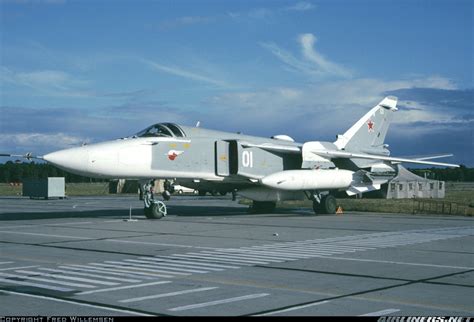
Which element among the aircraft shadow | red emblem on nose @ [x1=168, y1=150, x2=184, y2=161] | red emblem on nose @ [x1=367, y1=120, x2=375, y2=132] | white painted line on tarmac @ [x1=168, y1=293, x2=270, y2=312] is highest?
red emblem on nose @ [x1=367, y1=120, x2=375, y2=132]

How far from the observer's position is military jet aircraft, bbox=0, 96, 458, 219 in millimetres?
18456

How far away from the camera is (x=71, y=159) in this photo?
17.4 m

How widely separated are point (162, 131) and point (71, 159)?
360 centimetres

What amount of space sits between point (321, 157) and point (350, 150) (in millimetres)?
2852

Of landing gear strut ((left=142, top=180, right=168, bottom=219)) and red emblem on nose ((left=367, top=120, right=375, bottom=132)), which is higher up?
red emblem on nose ((left=367, top=120, right=375, bottom=132))

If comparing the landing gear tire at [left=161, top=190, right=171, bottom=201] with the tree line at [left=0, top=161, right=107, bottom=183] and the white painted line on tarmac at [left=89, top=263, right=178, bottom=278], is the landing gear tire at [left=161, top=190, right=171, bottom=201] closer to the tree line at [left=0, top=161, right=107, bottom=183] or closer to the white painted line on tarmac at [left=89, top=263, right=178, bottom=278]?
the white painted line on tarmac at [left=89, top=263, right=178, bottom=278]

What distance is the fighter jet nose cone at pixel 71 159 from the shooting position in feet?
56.5

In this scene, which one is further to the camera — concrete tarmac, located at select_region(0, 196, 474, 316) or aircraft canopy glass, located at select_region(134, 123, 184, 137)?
aircraft canopy glass, located at select_region(134, 123, 184, 137)

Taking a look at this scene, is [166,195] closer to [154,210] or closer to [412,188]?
[154,210]

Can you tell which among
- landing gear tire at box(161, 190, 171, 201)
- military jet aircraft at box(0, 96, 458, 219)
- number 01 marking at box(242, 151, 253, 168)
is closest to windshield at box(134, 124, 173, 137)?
military jet aircraft at box(0, 96, 458, 219)

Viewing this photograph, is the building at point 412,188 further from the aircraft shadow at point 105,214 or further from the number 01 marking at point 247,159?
the number 01 marking at point 247,159

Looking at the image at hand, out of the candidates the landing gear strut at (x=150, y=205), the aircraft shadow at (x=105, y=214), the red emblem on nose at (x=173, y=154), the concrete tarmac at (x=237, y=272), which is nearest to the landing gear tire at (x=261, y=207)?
the aircraft shadow at (x=105, y=214)

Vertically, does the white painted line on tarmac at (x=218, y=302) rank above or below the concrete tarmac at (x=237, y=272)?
below

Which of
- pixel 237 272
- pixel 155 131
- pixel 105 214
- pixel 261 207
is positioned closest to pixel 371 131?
pixel 261 207
